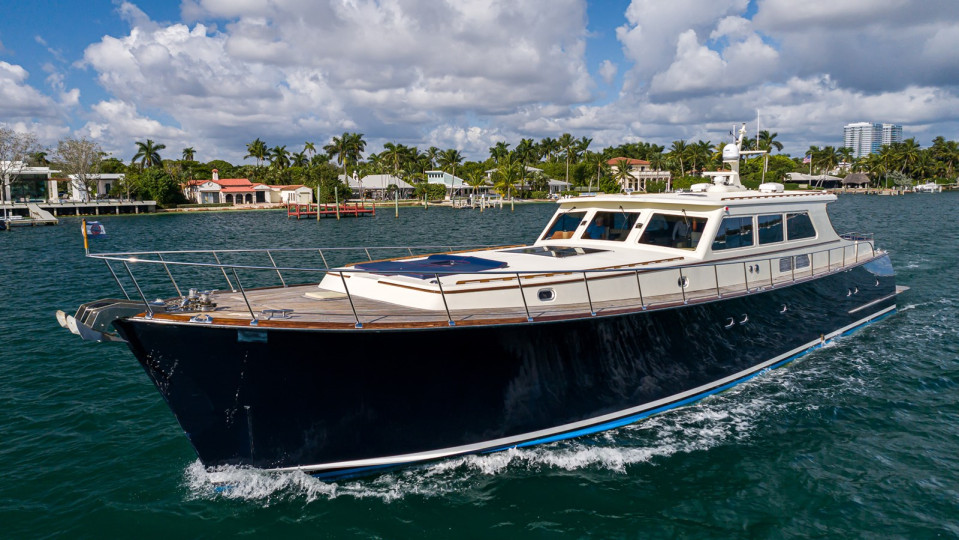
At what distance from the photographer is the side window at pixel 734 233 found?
11297mm

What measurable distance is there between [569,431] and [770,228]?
289 inches

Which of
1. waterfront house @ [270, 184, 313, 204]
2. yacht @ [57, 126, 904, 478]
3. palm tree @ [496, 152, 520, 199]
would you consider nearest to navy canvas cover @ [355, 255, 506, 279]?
yacht @ [57, 126, 904, 478]

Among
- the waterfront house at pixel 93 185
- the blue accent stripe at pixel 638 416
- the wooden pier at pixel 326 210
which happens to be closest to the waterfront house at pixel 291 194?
the wooden pier at pixel 326 210

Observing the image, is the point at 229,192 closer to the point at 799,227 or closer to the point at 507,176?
the point at 507,176

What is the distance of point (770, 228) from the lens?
503 inches

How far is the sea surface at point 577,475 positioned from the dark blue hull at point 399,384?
461 millimetres

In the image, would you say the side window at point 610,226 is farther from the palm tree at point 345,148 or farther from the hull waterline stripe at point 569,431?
the palm tree at point 345,148

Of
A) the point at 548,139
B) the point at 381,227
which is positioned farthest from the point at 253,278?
the point at 548,139

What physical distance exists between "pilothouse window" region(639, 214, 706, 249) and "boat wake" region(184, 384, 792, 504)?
3.31 metres

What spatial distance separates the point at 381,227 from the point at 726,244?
4942cm

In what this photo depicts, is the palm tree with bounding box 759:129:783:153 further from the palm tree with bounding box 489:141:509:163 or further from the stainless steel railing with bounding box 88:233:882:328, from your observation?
the stainless steel railing with bounding box 88:233:882:328

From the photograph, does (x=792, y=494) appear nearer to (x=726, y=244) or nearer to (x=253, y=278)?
(x=726, y=244)

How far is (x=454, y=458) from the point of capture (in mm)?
8375

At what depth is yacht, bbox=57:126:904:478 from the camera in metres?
7.18
